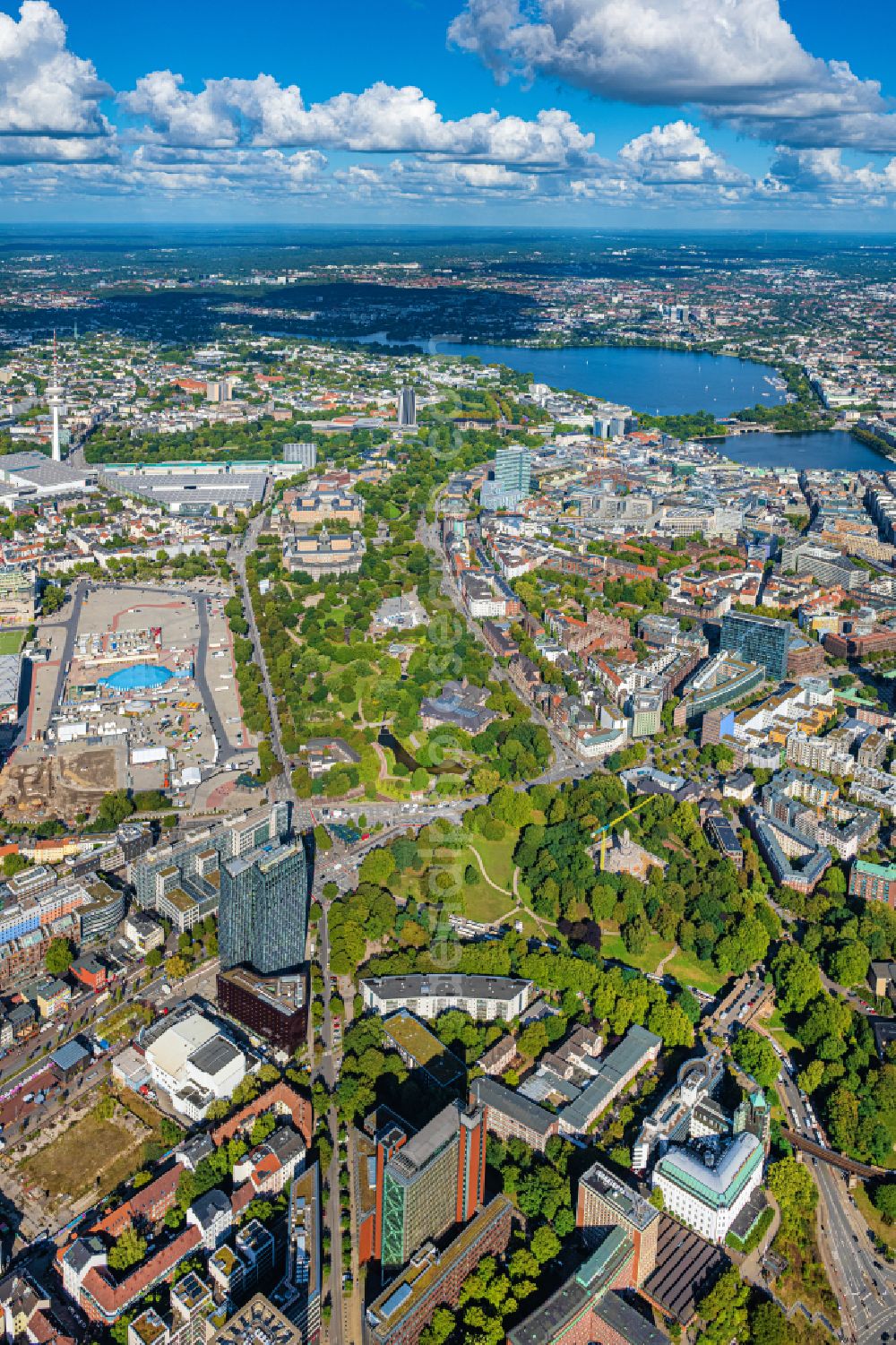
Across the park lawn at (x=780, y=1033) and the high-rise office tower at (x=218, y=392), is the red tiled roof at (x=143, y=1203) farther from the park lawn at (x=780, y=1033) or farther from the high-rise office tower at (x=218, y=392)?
the high-rise office tower at (x=218, y=392)

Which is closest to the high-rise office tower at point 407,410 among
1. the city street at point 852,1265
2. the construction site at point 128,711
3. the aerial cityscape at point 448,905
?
the aerial cityscape at point 448,905

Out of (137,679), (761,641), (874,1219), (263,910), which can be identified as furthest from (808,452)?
(874,1219)

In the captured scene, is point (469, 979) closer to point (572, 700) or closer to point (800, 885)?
point (800, 885)

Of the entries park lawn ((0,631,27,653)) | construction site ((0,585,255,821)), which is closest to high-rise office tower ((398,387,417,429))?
construction site ((0,585,255,821))

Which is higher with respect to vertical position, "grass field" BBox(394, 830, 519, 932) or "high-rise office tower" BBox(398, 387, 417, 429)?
"high-rise office tower" BBox(398, 387, 417, 429)

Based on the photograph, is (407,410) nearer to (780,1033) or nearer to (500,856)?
(500,856)

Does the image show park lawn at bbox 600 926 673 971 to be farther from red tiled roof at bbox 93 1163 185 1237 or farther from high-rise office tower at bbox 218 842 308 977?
red tiled roof at bbox 93 1163 185 1237
